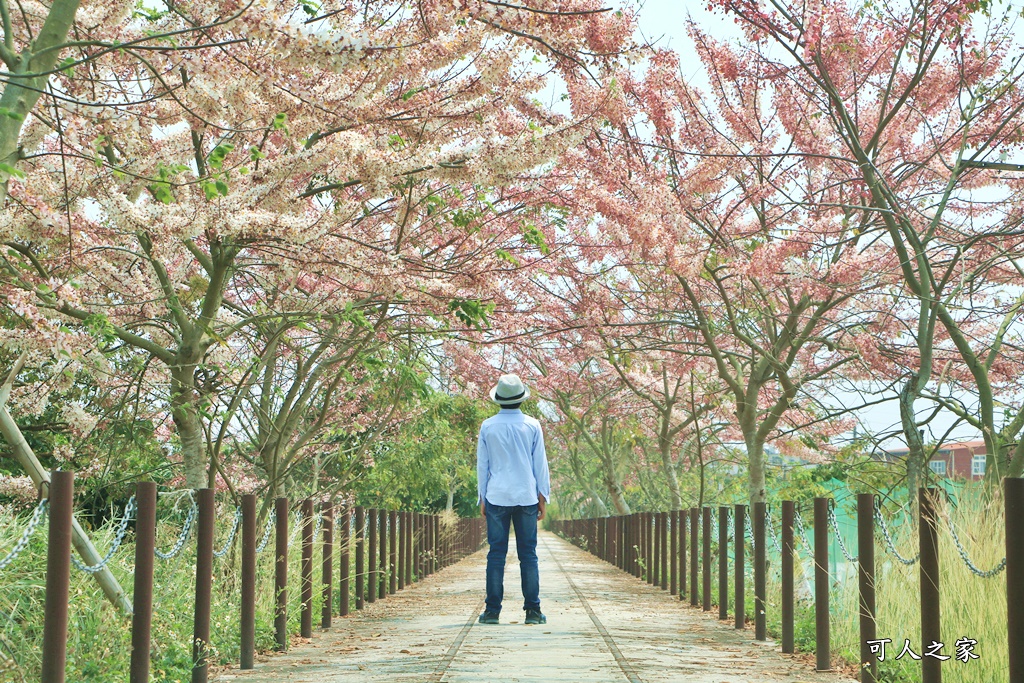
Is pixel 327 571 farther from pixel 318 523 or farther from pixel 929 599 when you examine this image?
pixel 929 599

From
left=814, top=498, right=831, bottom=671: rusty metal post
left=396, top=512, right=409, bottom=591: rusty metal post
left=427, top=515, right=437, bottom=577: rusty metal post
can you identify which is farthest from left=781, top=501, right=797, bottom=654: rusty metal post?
left=427, top=515, right=437, bottom=577: rusty metal post

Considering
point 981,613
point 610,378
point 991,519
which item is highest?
point 610,378

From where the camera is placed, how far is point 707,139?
13109 mm

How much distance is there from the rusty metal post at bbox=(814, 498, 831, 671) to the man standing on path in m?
2.55

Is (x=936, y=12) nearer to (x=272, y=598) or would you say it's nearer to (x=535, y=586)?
(x=535, y=586)

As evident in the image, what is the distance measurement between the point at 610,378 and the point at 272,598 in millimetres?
14569

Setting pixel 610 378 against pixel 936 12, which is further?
pixel 610 378

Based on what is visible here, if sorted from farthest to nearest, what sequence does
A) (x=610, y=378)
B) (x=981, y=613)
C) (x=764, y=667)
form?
(x=610, y=378), (x=764, y=667), (x=981, y=613)

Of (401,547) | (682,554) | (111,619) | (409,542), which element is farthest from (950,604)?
(409,542)

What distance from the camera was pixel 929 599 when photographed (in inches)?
228

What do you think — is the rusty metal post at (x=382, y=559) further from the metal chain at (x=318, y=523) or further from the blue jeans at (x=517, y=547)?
the blue jeans at (x=517, y=547)

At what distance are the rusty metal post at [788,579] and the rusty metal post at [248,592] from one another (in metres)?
3.86

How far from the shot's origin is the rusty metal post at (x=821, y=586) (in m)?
7.63

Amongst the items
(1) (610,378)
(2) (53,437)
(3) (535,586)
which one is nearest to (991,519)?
(3) (535,586)
